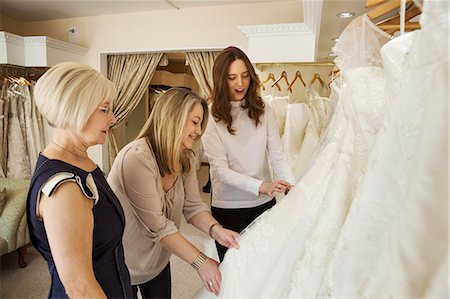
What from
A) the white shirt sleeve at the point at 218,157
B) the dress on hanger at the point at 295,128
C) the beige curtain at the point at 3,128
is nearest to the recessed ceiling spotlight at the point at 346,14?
the dress on hanger at the point at 295,128

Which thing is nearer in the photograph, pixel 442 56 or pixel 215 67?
pixel 442 56

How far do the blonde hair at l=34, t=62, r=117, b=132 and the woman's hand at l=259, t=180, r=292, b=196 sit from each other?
769mm

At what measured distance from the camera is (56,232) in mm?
693

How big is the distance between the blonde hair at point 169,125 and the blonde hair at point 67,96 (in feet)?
1.06

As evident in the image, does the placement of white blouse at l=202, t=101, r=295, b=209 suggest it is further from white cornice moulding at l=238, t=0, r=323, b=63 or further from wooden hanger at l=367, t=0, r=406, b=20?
white cornice moulding at l=238, t=0, r=323, b=63

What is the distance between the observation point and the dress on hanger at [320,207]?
0.57m

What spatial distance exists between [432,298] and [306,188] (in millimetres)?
409

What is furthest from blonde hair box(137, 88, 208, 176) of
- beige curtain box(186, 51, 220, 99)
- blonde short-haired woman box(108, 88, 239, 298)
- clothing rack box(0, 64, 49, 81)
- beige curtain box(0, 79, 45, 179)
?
clothing rack box(0, 64, 49, 81)

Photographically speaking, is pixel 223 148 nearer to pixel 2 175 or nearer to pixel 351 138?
pixel 351 138

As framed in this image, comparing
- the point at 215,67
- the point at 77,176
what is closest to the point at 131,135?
the point at 215,67

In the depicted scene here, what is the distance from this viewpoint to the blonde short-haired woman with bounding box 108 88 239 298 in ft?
3.39

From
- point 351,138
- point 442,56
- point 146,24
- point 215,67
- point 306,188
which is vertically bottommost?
point 306,188

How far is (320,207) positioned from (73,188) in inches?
20.6

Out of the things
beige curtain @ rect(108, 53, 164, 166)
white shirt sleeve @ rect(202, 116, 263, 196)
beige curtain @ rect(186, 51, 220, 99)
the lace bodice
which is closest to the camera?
the lace bodice
